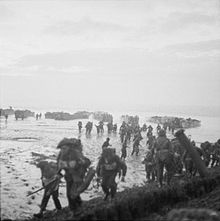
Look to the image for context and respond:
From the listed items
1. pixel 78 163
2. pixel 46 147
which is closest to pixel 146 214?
pixel 78 163

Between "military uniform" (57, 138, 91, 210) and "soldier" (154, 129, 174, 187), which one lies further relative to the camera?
"soldier" (154, 129, 174, 187)

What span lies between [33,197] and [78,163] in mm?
3830

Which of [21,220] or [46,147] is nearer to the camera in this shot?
[21,220]

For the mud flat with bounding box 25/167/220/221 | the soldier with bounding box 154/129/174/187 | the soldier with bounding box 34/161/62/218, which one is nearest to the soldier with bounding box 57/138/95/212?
the mud flat with bounding box 25/167/220/221

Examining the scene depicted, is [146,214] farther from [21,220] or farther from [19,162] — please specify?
[19,162]

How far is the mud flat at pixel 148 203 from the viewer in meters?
8.01

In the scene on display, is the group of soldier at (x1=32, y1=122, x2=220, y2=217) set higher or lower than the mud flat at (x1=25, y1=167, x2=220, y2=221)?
higher

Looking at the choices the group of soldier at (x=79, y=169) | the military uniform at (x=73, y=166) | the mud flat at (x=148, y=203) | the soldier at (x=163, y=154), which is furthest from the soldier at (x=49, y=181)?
the soldier at (x=163, y=154)

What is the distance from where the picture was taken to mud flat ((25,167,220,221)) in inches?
315

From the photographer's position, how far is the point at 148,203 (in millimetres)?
9430

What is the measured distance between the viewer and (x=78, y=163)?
8.66 meters

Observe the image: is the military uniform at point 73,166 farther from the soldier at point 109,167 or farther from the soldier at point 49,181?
the soldier at point 109,167

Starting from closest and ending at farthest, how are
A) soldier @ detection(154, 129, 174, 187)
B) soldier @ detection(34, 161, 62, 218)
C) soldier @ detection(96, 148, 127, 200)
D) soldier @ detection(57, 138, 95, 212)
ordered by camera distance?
soldier @ detection(57, 138, 95, 212) < soldier @ detection(34, 161, 62, 218) < soldier @ detection(96, 148, 127, 200) < soldier @ detection(154, 129, 174, 187)

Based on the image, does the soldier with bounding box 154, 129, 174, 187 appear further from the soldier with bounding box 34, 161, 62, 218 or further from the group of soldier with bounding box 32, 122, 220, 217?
the soldier with bounding box 34, 161, 62, 218
